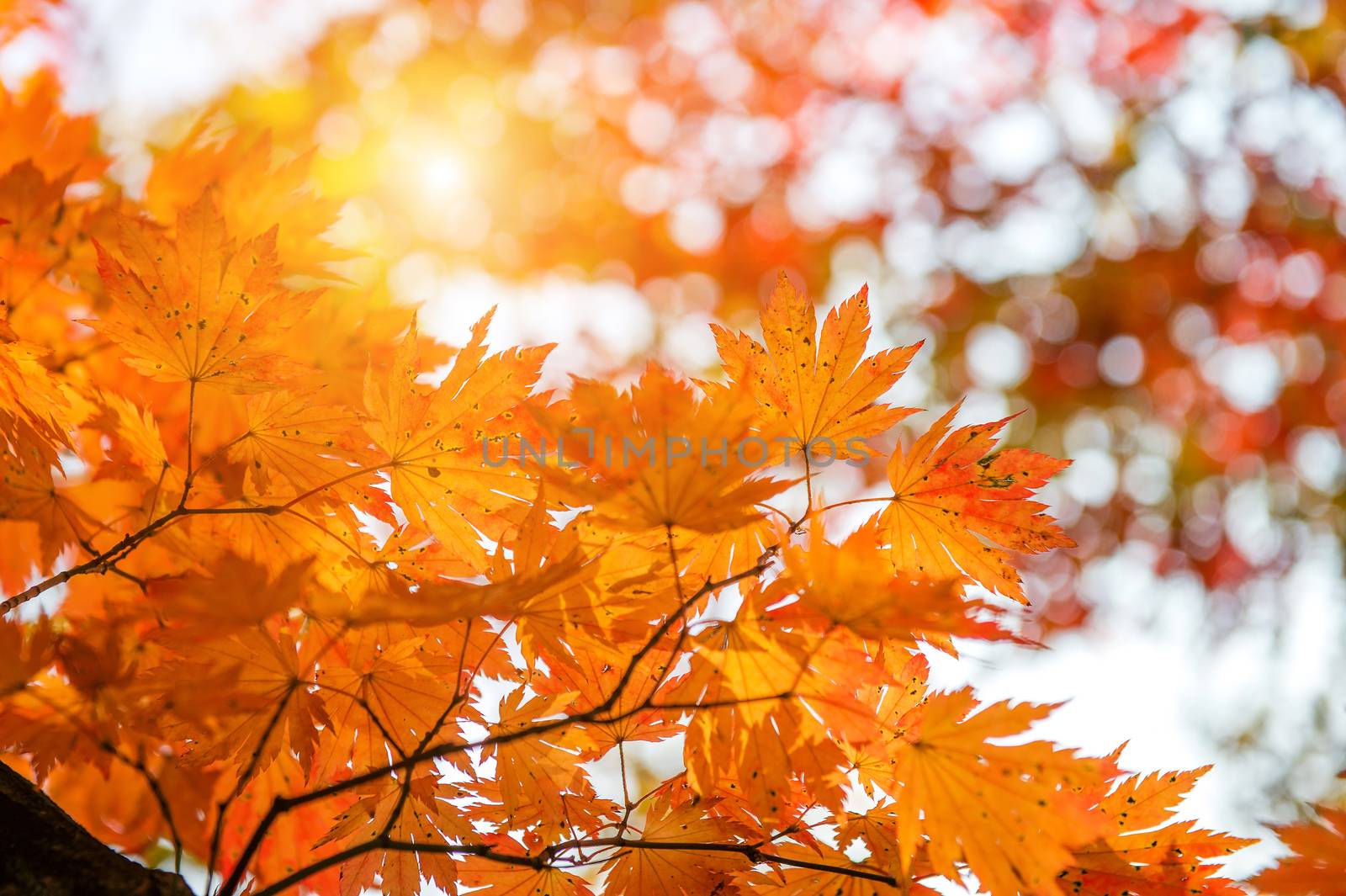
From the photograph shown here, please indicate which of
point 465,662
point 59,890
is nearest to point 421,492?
point 465,662

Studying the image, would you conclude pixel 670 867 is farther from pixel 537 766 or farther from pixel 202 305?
pixel 202 305

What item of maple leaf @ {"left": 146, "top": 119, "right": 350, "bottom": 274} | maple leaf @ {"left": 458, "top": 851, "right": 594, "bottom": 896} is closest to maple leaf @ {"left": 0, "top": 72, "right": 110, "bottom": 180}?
maple leaf @ {"left": 146, "top": 119, "right": 350, "bottom": 274}

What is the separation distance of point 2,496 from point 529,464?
87cm

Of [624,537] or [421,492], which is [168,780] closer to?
[421,492]

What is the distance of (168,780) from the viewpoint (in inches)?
63.3

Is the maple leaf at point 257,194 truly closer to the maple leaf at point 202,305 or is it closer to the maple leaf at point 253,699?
the maple leaf at point 202,305

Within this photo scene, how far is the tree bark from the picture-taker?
77 cm

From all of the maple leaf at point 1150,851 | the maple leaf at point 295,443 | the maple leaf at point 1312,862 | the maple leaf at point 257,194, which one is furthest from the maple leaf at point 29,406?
the maple leaf at point 1312,862

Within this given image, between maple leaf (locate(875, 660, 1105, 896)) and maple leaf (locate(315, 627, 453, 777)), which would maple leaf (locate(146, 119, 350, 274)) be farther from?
maple leaf (locate(875, 660, 1105, 896))

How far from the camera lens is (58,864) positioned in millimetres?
787

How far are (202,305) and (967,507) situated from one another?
3.56 ft

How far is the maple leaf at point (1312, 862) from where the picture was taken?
97 cm

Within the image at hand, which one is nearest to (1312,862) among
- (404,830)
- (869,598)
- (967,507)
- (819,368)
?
(967,507)

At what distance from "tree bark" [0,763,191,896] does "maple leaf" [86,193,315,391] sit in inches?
21.7
